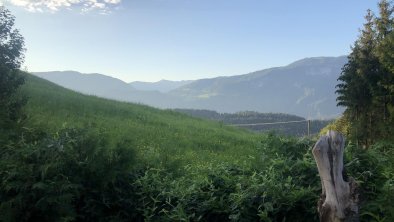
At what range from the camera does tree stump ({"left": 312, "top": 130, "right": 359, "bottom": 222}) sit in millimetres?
4871

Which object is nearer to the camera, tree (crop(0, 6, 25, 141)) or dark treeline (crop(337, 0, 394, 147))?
tree (crop(0, 6, 25, 141))

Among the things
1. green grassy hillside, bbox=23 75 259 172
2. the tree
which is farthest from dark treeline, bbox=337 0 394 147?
the tree

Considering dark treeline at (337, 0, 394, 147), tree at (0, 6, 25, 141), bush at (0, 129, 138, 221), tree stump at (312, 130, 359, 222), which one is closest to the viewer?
tree stump at (312, 130, 359, 222)

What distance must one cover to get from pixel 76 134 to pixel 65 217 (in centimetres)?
179

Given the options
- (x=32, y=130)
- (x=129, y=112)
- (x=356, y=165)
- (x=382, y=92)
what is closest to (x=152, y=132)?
(x=129, y=112)

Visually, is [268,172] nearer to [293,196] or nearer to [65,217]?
[293,196]

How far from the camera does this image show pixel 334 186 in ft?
16.2

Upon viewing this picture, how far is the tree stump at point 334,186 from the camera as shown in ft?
16.0

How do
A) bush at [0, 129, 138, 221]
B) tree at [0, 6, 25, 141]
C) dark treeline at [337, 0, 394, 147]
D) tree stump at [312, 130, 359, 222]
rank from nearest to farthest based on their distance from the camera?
1. tree stump at [312, 130, 359, 222]
2. bush at [0, 129, 138, 221]
3. tree at [0, 6, 25, 141]
4. dark treeline at [337, 0, 394, 147]

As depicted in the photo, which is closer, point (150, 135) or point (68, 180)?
point (68, 180)

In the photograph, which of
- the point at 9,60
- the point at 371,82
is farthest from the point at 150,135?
the point at 371,82

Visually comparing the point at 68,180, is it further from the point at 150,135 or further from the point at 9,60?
the point at 150,135

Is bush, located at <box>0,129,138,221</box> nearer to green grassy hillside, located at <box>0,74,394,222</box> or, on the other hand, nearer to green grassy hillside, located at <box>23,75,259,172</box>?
green grassy hillside, located at <box>0,74,394,222</box>

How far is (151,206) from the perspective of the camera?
6.46 meters
